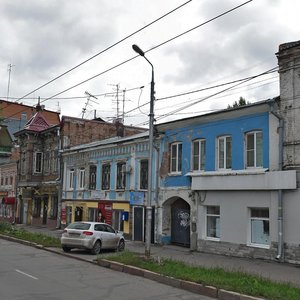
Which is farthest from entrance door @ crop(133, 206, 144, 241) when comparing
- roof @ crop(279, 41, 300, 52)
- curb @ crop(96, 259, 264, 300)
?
roof @ crop(279, 41, 300, 52)

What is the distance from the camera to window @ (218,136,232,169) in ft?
67.9

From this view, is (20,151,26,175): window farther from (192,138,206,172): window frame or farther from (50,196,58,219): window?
(192,138,206,172): window frame

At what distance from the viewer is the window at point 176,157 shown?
23703 mm

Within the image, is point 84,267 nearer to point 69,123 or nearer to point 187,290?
point 187,290

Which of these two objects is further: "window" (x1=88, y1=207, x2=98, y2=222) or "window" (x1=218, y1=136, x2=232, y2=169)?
"window" (x1=88, y1=207, x2=98, y2=222)

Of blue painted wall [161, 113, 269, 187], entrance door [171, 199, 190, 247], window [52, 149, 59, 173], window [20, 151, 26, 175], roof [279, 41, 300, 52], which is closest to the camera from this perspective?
roof [279, 41, 300, 52]

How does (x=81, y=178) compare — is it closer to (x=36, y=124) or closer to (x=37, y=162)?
(x=37, y=162)

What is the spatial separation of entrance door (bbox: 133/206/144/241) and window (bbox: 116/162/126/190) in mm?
2062

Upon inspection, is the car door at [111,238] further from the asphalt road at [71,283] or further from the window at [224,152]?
the window at [224,152]

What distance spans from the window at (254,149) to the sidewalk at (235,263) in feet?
13.2

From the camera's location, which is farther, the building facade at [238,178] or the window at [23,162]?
the window at [23,162]

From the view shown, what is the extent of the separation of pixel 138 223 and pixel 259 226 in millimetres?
9181

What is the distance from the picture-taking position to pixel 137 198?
2656cm

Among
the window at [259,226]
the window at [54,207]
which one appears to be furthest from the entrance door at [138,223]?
the window at [54,207]
